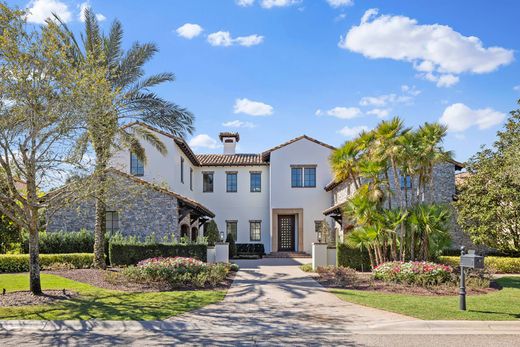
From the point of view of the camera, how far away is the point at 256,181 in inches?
1272

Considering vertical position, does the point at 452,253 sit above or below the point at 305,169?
below

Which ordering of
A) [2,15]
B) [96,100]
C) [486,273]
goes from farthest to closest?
[486,273] < [96,100] < [2,15]

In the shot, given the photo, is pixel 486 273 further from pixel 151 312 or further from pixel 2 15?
pixel 2 15

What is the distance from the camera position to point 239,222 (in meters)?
32.1

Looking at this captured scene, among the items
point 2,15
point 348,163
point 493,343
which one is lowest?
point 493,343

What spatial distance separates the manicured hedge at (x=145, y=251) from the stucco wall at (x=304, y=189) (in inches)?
488

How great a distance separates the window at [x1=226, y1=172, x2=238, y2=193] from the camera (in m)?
32.4

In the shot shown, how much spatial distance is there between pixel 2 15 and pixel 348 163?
13520mm

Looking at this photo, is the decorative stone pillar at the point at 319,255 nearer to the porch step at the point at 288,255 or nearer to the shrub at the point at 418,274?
the shrub at the point at 418,274

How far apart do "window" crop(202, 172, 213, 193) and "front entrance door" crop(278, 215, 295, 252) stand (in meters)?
5.28

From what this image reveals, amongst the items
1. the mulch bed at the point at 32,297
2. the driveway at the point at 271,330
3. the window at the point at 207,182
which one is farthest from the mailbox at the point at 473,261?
the window at the point at 207,182

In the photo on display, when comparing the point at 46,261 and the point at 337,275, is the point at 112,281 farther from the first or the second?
the point at 337,275

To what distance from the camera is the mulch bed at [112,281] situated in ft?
45.2

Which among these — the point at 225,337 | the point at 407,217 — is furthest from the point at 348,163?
the point at 225,337
